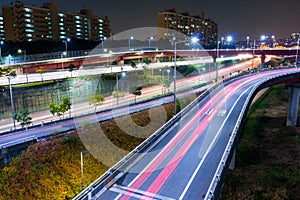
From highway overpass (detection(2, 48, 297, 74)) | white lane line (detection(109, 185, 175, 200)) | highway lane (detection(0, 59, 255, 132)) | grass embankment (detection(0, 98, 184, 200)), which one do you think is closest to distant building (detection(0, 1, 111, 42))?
highway overpass (detection(2, 48, 297, 74))

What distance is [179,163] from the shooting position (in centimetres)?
2197

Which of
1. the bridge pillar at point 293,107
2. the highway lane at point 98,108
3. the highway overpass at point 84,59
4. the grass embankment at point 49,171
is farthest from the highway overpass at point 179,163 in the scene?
the highway overpass at point 84,59

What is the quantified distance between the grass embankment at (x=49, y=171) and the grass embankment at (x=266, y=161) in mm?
14642

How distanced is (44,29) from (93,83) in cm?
7475

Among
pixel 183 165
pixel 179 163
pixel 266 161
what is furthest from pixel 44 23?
pixel 183 165

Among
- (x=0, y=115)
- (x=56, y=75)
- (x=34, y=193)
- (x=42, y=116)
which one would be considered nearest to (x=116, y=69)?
(x=56, y=75)

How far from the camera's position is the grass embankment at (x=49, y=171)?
927 inches

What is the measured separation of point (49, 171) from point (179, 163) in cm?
1273

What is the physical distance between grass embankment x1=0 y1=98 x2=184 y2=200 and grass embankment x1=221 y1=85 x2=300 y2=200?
576 inches

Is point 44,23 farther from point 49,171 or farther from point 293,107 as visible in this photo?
point 49,171

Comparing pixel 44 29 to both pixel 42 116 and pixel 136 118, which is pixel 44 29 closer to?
pixel 42 116

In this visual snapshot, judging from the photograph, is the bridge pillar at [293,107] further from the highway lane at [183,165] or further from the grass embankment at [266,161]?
the highway lane at [183,165]

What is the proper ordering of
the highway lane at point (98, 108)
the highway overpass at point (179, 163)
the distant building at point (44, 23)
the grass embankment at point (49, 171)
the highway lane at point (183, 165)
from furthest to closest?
the distant building at point (44, 23)
the highway lane at point (98, 108)
the grass embankment at point (49, 171)
the highway lane at point (183, 165)
the highway overpass at point (179, 163)

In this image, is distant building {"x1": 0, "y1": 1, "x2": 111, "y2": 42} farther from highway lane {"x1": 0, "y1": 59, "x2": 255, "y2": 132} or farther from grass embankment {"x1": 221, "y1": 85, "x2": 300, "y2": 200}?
grass embankment {"x1": 221, "y1": 85, "x2": 300, "y2": 200}
